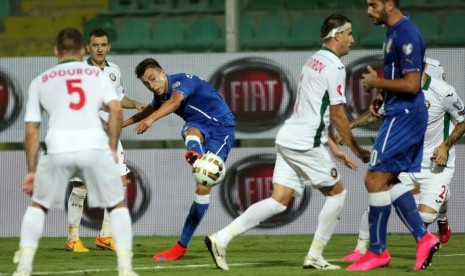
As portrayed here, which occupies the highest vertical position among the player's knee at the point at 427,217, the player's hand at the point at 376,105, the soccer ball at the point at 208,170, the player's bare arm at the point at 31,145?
the player's bare arm at the point at 31,145

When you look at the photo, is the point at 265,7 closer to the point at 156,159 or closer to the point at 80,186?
the point at 156,159

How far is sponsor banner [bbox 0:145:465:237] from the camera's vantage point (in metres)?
14.5

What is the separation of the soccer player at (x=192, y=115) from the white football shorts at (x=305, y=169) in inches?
64.8

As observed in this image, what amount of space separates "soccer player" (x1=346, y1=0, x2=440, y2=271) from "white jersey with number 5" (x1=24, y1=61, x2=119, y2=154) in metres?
2.11

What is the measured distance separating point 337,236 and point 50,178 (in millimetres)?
6808

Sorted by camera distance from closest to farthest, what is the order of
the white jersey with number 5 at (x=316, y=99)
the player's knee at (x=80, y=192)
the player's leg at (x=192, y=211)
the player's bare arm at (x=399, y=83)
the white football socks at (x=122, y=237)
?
1. the white football socks at (x=122, y=237)
2. the player's bare arm at (x=399, y=83)
3. the white jersey with number 5 at (x=316, y=99)
4. the player's leg at (x=192, y=211)
5. the player's knee at (x=80, y=192)

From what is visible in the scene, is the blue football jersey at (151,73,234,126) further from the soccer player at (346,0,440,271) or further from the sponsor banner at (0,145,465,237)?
the sponsor banner at (0,145,465,237)

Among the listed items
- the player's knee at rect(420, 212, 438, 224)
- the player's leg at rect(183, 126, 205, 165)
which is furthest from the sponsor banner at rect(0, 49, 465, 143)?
the player's leg at rect(183, 126, 205, 165)

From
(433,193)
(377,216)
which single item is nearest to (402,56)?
(377,216)

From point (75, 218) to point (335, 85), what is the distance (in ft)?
13.7

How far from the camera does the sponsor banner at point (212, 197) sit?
1452 cm

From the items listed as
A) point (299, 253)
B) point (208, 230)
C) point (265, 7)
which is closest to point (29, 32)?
point (265, 7)

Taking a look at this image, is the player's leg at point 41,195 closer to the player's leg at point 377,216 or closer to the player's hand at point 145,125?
the player's hand at point 145,125

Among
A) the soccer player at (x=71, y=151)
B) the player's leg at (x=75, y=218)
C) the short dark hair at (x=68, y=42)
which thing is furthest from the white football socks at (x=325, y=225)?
the player's leg at (x=75, y=218)
